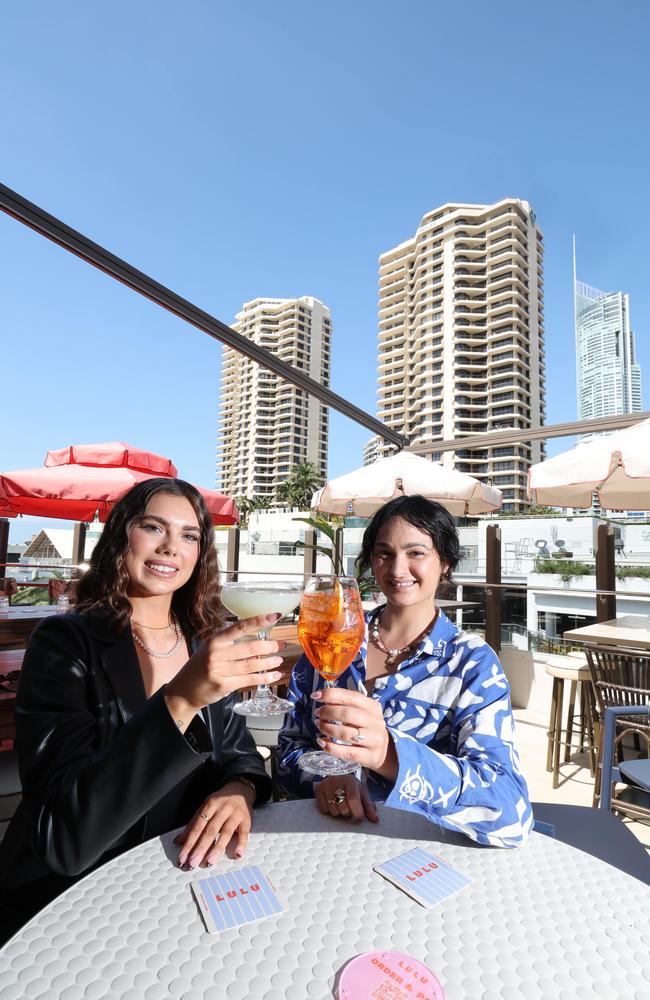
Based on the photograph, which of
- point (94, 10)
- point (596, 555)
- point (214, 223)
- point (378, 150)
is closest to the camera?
point (596, 555)

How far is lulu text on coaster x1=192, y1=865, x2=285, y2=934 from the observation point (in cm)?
69

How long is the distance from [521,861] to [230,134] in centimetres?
1493

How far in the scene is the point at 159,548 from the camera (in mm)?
1326

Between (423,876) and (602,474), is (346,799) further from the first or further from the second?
→ (602,474)

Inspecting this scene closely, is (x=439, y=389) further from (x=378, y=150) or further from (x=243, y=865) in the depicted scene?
(x=243, y=865)

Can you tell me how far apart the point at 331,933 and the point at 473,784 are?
0.38 metres

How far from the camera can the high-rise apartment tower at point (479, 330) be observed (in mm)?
78875

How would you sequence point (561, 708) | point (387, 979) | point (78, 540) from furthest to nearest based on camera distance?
point (78, 540), point (561, 708), point (387, 979)

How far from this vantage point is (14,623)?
310 cm

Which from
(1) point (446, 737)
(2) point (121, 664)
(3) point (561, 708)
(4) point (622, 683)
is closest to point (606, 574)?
(3) point (561, 708)

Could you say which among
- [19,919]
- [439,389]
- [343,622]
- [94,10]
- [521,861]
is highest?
[439,389]

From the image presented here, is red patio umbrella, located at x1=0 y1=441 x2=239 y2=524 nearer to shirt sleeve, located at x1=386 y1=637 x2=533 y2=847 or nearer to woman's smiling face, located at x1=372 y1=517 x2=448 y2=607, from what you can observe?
woman's smiling face, located at x1=372 y1=517 x2=448 y2=607

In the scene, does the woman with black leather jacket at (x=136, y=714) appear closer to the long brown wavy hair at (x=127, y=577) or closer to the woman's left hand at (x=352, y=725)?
the long brown wavy hair at (x=127, y=577)

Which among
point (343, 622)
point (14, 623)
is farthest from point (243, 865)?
point (14, 623)
